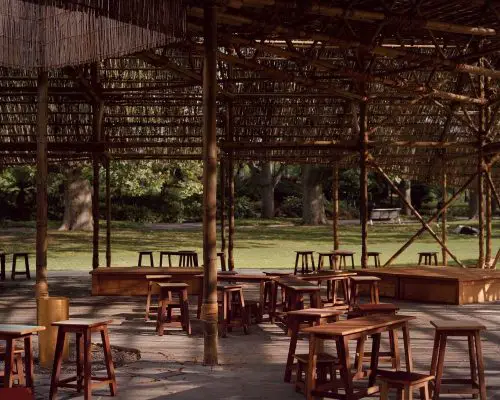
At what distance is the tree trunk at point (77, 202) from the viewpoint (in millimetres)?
29891

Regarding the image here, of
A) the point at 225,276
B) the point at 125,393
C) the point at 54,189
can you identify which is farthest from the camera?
the point at 54,189

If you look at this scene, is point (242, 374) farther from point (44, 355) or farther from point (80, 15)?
point (80, 15)

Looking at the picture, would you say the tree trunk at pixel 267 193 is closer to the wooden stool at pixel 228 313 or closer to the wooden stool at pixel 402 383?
the wooden stool at pixel 228 313

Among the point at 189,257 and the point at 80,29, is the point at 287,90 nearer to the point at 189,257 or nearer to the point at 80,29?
the point at 189,257

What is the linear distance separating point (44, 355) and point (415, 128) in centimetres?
1183

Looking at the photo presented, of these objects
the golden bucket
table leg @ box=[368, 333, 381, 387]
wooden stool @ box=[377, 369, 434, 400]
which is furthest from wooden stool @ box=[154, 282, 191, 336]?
wooden stool @ box=[377, 369, 434, 400]

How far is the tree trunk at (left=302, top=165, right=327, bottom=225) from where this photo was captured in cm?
3488

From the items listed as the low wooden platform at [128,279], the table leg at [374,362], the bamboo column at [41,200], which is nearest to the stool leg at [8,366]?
the bamboo column at [41,200]

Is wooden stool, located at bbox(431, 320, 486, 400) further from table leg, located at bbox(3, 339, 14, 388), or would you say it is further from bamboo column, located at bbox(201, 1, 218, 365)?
table leg, located at bbox(3, 339, 14, 388)

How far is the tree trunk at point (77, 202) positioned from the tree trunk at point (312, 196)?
9157mm

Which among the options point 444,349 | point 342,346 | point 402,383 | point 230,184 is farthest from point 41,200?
point 230,184

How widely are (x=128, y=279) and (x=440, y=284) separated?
5299mm

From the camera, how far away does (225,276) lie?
11.7 m

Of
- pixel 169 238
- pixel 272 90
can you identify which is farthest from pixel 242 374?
pixel 169 238
